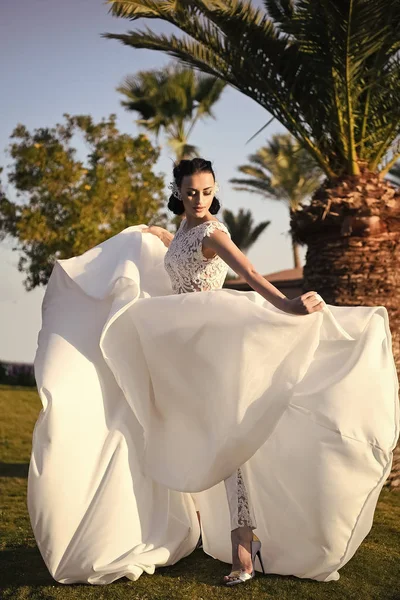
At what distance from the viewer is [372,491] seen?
411 cm

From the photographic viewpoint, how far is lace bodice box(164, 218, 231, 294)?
4.55 meters

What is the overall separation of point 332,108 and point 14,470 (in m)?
6.24

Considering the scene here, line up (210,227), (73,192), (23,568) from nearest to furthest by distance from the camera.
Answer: (210,227)
(23,568)
(73,192)

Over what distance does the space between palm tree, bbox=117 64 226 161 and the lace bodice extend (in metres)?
23.8

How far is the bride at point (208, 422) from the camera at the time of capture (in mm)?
4074

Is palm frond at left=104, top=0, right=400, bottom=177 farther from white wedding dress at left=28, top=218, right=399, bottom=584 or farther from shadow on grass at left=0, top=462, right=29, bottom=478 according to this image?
shadow on grass at left=0, top=462, right=29, bottom=478

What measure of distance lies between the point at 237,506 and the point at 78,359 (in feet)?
4.04

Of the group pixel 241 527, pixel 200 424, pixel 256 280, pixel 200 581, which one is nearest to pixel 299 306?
pixel 256 280

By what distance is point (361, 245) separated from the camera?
8461 mm

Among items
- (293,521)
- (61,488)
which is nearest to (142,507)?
(61,488)

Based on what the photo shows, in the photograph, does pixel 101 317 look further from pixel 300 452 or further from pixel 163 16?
pixel 163 16

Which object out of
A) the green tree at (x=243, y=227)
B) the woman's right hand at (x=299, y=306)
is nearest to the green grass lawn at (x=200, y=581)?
the woman's right hand at (x=299, y=306)

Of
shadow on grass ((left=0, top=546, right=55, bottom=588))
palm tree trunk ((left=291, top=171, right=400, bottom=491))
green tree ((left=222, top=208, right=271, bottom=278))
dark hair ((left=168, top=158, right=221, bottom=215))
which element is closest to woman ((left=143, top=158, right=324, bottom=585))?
dark hair ((left=168, top=158, right=221, bottom=215))

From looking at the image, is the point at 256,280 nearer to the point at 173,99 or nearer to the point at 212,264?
the point at 212,264
